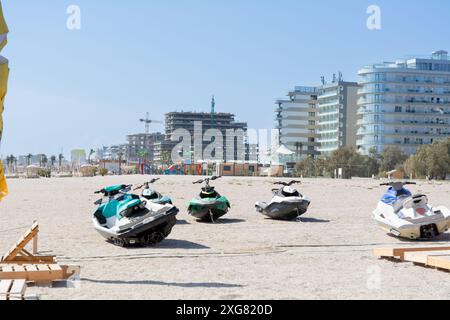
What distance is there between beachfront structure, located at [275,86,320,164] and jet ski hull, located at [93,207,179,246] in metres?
145

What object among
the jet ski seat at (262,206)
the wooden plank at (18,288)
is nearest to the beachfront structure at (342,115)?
the jet ski seat at (262,206)

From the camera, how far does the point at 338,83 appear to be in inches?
5812

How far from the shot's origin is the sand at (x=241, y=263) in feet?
30.1

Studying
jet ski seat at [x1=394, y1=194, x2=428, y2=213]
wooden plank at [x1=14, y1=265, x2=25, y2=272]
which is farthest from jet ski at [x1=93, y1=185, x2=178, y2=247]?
jet ski seat at [x1=394, y1=194, x2=428, y2=213]

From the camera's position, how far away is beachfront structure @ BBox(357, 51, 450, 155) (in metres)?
129

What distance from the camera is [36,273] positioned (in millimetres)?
9500

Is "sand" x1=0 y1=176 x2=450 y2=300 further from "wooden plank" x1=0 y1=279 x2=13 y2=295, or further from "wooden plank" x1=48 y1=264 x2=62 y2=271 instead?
"wooden plank" x1=0 y1=279 x2=13 y2=295

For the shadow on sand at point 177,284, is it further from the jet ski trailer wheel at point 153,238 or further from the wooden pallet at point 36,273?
the jet ski trailer wheel at point 153,238

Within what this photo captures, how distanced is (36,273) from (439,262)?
6018 millimetres

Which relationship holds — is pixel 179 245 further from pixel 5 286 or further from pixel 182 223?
pixel 5 286

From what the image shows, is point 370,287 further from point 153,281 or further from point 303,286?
point 153,281

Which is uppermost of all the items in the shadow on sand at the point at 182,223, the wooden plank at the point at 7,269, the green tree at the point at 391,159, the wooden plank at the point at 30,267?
the green tree at the point at 391,159

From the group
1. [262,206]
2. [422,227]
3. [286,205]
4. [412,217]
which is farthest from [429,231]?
[262,206]
